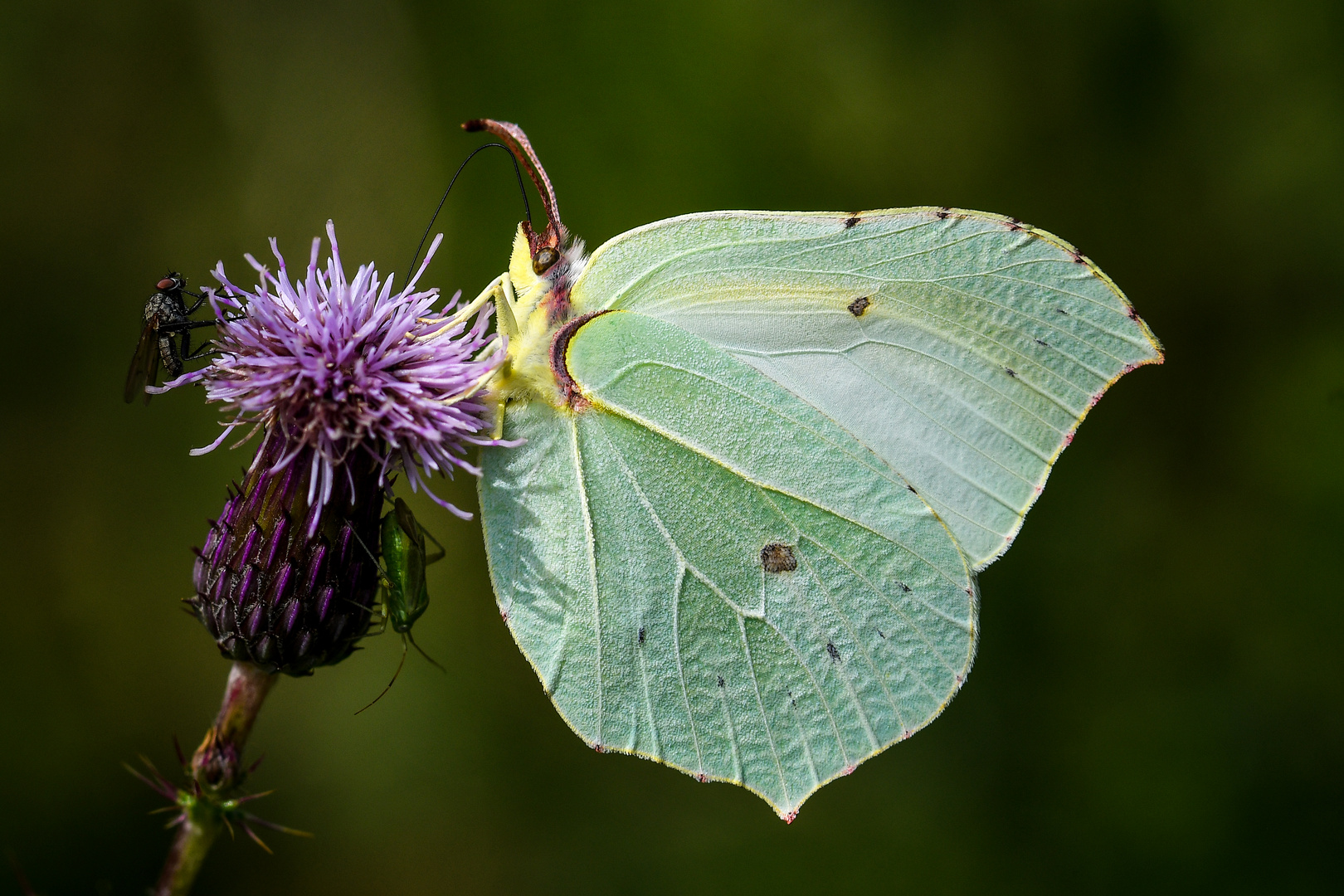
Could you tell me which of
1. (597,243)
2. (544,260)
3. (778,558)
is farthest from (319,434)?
(597,243)

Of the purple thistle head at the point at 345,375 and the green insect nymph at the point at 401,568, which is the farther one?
the green insect nymph at the point at 401,568

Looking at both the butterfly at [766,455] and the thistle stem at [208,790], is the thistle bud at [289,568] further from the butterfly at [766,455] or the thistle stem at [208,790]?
the butterfly at [766,455]

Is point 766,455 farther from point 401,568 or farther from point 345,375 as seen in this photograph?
point 345,375

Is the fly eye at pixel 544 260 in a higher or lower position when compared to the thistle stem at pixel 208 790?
higher

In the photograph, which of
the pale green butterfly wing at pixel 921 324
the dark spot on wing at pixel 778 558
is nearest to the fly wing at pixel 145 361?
the pale green butterfly wing at pixel 921 324

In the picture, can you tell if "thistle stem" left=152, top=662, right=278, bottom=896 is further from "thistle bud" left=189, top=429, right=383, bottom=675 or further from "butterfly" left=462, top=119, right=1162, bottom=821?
"butterfly" left=462, top=119, right=1162, bottom=821

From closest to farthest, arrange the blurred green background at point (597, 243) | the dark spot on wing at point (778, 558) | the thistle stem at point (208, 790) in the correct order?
the thistle stem at point (208, 790), the dark spot on wing at point (778, 558), the blurred green background at point (597, 243)

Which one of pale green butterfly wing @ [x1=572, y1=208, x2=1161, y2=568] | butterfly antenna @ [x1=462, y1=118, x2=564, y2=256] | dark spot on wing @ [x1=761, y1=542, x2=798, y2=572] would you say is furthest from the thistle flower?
dark spot on wing @ [x1=761, y1=542, x2=798, y2=572]
